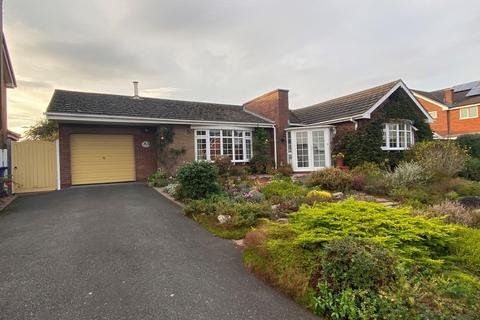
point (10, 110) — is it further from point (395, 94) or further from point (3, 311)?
point (395, 94)

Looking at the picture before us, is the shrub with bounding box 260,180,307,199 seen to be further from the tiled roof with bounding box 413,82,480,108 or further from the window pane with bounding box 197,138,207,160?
the tiled roof with bounding box 413,82,480,108

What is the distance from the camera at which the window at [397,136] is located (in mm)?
14953

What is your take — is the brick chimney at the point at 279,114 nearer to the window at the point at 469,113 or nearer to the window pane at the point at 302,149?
the window pane at the point at 302,149

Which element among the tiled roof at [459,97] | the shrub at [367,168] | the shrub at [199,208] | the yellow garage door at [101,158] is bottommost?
the shrub at [199,208]

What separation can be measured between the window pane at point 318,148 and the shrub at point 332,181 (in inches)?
198

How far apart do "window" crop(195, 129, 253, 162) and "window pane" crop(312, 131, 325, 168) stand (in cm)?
384

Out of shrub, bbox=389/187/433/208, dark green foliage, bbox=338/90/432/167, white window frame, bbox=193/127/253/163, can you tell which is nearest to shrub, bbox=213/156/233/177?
white window frame, bbox=193/127/253/163

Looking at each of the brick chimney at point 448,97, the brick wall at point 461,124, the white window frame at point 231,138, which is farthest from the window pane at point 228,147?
the brick chimney at point 448,97

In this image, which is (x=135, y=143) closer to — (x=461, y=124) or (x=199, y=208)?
(x=199, y=208)

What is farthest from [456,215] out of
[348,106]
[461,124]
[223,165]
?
[461,124]

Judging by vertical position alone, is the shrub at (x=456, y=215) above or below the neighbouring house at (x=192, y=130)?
below

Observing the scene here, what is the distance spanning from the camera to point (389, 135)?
15117 mm

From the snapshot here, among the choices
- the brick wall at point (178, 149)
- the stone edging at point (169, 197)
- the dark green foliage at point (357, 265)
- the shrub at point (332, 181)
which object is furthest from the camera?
the brick wall at point (178, 149)

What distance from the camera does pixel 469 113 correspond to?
91.0 ft
